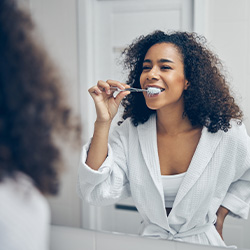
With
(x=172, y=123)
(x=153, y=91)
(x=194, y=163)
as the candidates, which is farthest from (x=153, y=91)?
(x=194, y=163)

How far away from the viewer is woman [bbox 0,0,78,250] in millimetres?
384

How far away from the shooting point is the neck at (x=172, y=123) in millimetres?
787

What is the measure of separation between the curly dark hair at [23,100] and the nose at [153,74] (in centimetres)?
31

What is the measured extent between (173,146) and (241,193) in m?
0.20

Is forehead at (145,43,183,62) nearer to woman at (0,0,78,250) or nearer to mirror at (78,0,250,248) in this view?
mirror at (78,0,250,248)

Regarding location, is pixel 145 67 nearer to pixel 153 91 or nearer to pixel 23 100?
pixel 153 91

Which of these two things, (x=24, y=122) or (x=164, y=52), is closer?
(x=24, y=122)

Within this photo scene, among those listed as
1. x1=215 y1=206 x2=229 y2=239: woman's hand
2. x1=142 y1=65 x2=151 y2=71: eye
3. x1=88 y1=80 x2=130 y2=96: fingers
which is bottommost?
x1=215 y1=206 x2=229 y2=239: woman's hand

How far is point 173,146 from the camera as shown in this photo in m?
0.80

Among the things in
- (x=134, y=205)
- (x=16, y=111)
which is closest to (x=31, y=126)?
(x=16, y=111)

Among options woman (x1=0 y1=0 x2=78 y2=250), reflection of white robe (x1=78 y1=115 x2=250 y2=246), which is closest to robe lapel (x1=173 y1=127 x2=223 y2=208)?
reflection of white robe (x1=78 y1=115 x2=250 y2=246)

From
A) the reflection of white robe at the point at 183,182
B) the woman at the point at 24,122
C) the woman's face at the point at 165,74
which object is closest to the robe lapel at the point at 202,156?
the reflection of white robe at the point at 183,182

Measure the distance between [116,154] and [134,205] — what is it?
0.48 feet

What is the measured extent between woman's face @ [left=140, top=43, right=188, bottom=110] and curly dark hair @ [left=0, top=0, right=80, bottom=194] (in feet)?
1.04
